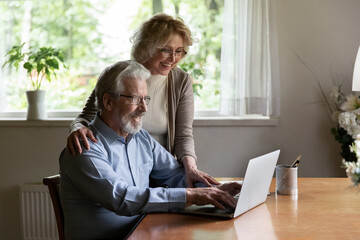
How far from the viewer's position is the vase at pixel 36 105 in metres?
3.60

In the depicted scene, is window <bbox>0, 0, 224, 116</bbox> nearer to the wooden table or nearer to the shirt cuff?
the wooden table

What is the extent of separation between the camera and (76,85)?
12.6ft

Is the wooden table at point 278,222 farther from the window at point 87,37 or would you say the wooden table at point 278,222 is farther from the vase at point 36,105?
the vase at point 36,105

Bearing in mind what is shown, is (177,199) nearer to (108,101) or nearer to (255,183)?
(255,183)

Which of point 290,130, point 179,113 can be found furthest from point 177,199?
point 290,130

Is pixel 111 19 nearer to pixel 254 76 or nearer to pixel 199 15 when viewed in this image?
pixel 199 15

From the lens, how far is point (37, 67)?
140 inches

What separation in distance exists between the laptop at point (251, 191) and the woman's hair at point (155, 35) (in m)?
0.82

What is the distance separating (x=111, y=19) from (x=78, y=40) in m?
0.29

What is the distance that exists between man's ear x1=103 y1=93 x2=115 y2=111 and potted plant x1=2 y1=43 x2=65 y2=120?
5.61 feet

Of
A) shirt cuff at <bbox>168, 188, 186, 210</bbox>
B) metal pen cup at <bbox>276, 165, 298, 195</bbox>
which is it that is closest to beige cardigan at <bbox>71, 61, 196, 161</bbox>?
metal pen cup at <bbox>276, 165, 298, 195</bbox>

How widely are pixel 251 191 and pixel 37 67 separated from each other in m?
2.22

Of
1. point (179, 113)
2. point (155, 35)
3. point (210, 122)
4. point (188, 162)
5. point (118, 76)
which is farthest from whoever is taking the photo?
point (210, 122)

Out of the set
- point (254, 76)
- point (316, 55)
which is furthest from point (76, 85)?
point (316, 55)
